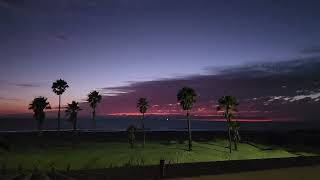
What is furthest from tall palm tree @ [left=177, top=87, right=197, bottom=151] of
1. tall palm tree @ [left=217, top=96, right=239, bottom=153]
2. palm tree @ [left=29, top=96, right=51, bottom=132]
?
palm tree @ [left=29, top=96, right=51, bottom=132]

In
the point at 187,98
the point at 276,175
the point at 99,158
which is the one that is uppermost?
the point at 187,98

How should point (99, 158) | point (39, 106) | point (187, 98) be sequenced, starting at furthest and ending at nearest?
1. point (39, 106)
2. point (187, 98)
3. point (99, 158)

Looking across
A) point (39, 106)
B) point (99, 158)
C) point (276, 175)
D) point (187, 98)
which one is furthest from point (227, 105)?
point (276, 175)

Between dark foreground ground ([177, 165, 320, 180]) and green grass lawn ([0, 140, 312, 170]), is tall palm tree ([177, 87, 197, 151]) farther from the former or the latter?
dark foreground ground ([177, 165, 320, 180])

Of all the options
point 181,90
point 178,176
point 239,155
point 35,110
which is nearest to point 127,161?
point 239,155

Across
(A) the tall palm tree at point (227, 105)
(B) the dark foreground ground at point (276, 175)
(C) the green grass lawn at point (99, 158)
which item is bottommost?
(C) the green grass lawn at point (99, 158)

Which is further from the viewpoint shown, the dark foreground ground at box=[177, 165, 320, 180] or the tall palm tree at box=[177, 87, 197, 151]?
the tall palm tree at box=[177, 87, 197, 151]

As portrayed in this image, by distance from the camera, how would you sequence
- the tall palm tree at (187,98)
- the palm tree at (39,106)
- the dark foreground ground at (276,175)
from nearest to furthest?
the dark foreground ground at (276,175)
the tall palm tree at (187,98)
the palm tree at (39,106)

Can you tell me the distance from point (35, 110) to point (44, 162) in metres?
65.3

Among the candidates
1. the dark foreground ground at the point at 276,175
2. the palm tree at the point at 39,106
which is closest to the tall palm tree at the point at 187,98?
the palm tree at the point at 39,106

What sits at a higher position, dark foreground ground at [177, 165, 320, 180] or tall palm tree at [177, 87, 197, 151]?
tall palm tree at [177, 87, 197, 151]

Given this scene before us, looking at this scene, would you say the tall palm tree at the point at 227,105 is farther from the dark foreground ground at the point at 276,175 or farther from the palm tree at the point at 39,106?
the dark foreground ground at the point at 276,175

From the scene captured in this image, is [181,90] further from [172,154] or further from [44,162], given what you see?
[44,162]

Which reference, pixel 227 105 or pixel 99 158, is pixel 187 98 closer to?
pixel 227 105
